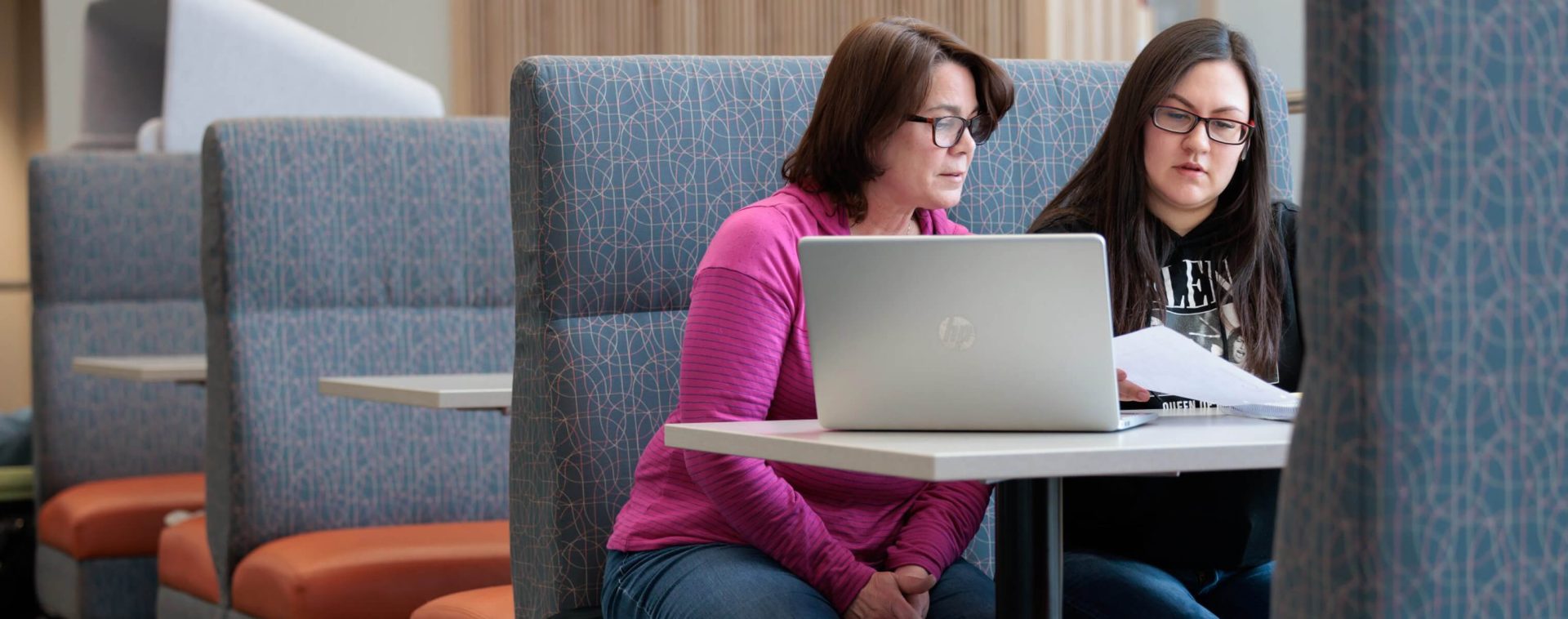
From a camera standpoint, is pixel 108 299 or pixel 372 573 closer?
pixel 372 573

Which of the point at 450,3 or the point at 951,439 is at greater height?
the point at 450,3

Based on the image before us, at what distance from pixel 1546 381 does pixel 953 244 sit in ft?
1.84

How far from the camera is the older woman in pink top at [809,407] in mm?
1575

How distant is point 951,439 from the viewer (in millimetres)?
1183

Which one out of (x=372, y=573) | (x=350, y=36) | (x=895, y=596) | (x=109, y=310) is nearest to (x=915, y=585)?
(x=895, y=596)

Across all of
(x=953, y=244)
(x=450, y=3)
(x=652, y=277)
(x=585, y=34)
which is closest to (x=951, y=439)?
(x=953, y=244)

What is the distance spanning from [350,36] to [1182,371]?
5371 millimetres

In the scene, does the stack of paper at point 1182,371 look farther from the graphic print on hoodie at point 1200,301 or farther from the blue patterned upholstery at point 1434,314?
the blue patterned upholstery at point 1434,314

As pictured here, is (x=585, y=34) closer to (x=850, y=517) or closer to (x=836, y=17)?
(x=836, y=17)

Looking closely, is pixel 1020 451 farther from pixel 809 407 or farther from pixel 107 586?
pixel 107 586

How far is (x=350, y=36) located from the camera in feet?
20.5

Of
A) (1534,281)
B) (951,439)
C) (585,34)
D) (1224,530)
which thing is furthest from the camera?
(585,34)

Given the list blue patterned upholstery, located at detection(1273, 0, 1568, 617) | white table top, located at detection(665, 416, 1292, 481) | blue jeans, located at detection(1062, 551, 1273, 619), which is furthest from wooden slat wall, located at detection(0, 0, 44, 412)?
blue patterned upholstery, located at detection(1273, 0, 1568, 617)

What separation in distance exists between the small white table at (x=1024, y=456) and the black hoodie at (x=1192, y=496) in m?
0.22
